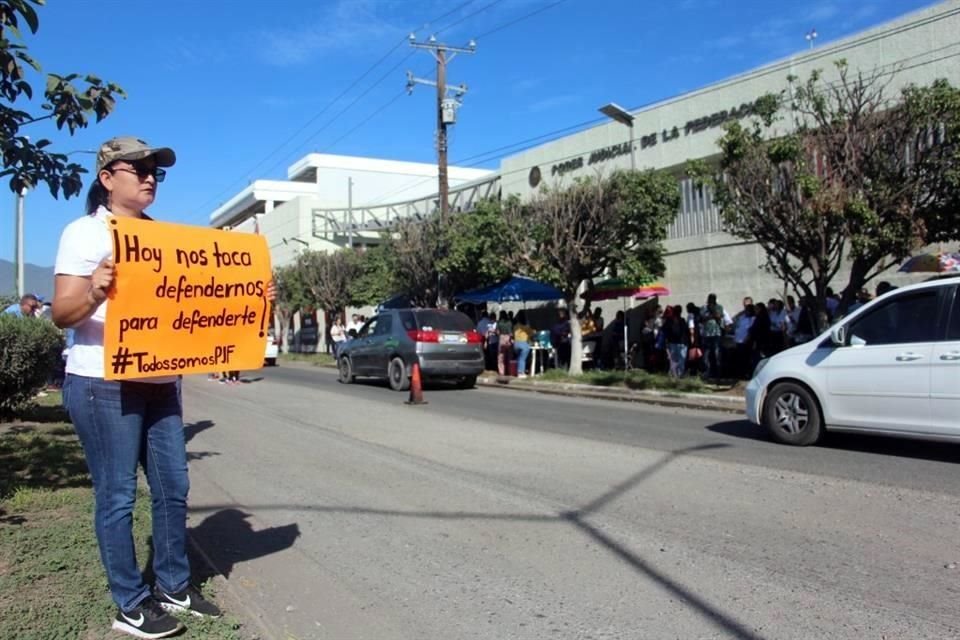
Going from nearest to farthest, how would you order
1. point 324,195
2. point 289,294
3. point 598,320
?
point 598,320 < point 289,294 < point 324,195

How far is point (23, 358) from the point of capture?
10.2 m

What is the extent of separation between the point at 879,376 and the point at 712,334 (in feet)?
28.1

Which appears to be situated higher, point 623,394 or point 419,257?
point 419,257

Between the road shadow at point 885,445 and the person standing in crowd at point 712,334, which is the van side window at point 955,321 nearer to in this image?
the road shadow at point 885,445

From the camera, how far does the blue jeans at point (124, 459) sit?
11.4 ft

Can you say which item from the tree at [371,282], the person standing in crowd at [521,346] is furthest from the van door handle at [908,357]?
the tree at [371,282]

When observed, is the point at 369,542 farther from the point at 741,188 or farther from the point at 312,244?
the point at 312,244

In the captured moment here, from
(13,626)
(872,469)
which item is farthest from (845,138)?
(13,626)

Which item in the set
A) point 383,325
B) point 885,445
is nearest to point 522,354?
point 383,325

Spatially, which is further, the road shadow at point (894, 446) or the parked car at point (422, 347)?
the parked car at point (422, 347)

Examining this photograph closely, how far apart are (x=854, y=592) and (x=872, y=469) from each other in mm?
3718

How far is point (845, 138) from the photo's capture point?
1246cm

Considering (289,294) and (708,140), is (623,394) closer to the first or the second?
(708,140)

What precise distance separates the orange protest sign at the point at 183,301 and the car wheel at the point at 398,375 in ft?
42.4
